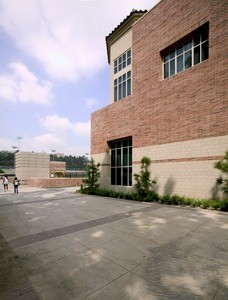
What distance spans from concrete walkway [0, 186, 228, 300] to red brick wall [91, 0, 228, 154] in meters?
6.13

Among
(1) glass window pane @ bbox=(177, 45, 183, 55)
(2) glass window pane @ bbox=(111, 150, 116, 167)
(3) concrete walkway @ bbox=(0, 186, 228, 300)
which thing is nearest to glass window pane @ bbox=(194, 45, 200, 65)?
(1) glass window pane @ bbox=(177, 45, 183, 55)

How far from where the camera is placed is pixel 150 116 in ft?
45.5

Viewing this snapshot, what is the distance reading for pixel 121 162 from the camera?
16828 mm

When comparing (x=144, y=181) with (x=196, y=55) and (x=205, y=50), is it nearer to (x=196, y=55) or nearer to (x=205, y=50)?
(x=196, y=55)

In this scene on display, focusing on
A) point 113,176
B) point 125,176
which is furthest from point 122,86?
point 113,176

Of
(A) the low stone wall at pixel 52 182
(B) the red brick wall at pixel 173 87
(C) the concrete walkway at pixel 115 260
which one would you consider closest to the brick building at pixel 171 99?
(B) the red brick wall at pixel 173 87

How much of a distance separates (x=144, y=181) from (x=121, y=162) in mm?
4186

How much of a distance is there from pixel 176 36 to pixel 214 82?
4591 mm

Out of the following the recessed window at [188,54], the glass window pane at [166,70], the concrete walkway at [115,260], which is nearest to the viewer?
the concrete walkway at [115,260]

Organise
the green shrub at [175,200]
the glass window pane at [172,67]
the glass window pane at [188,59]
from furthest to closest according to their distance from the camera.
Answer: the glass window pane at [172,67], the glass window pane at [188,59], the green shrub at [175,200]

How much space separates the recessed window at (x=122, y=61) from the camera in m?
17.1

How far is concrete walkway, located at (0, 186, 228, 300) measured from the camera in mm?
3088

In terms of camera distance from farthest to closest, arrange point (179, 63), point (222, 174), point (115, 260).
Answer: point (179, 63) < point (222, 174) < point (115, 260)

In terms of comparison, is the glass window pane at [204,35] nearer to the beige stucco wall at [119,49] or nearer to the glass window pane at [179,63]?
the glass window pane at [179,63]
